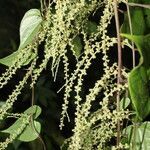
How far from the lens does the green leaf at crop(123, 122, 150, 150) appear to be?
0.66 meters

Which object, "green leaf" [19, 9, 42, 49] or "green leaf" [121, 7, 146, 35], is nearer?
"green leaf" [121, 7, 146, 35]

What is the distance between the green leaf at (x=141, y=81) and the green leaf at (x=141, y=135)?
0.09 m

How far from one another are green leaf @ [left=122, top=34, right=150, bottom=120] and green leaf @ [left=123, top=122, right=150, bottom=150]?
9 centimetres

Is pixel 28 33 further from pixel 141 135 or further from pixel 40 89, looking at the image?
pixel 40 89

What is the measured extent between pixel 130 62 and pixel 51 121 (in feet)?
2.09

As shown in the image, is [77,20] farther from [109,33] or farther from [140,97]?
[109,33]

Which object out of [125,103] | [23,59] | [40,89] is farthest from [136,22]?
[40,89]

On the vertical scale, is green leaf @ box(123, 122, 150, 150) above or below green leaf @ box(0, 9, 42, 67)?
below

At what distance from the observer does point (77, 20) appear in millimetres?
739

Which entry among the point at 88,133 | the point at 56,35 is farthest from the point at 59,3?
the point at 88,133

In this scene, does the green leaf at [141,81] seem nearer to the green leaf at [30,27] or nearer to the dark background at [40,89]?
the green leaf at [30,27]

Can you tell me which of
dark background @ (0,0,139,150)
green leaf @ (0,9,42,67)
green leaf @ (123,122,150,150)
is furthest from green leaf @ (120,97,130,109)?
dark background @ (0,0,139,150)

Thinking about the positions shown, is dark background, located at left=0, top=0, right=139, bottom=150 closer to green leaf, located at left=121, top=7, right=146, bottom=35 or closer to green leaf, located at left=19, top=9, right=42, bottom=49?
green leaf, located at left=19, top=9, right=42, bottom=49

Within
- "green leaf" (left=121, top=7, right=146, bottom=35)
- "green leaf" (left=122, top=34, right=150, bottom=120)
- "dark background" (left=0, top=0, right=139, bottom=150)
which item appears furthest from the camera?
"dark background" (left=0, top=0, right=139, bottom=150)
